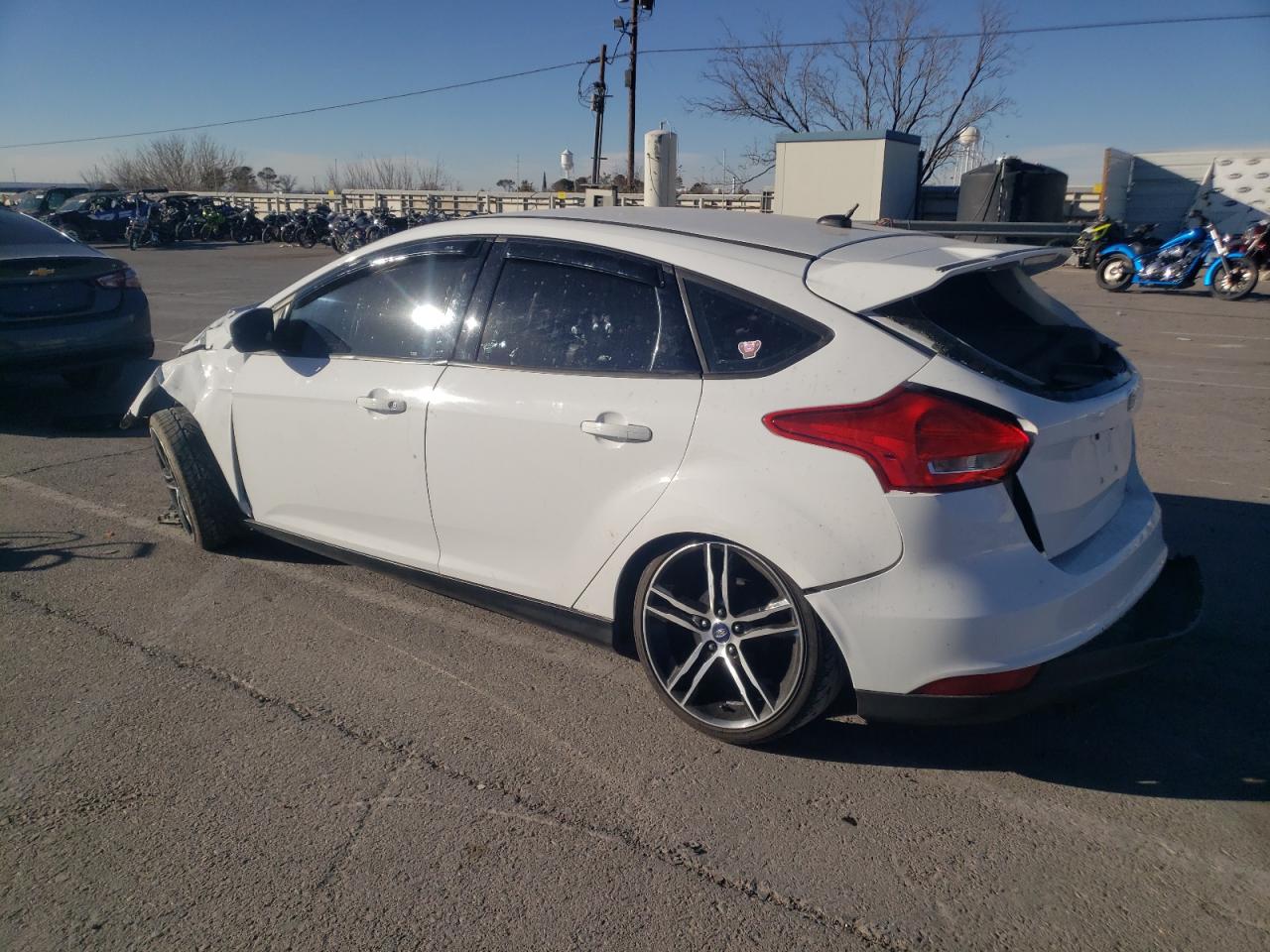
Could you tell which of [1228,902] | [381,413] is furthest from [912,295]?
[381,413]

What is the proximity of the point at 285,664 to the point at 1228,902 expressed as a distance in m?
3.08

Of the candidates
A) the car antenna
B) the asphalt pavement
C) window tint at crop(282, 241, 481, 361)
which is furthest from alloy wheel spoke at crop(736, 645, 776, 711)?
the car antenna

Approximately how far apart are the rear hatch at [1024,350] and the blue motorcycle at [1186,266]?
14.9 meters

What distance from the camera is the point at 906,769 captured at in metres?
2.95

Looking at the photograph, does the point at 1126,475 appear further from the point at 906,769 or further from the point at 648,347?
the point at 648,347

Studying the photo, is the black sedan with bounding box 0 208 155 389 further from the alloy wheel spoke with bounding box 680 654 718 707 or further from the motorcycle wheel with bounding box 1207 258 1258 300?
the motorcycle wheel with bounding box 1207 258 1258 300

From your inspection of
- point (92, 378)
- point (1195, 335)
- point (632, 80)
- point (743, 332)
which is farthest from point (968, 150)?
point (743, 332)

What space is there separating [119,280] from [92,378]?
1.36m

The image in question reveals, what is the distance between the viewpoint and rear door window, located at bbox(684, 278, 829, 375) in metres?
2.81

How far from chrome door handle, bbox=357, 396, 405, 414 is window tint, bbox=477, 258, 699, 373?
39 cm

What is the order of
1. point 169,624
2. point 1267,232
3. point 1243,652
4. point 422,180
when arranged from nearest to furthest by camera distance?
point 1243,652, point 169,624, point 1267,232, point 422,180

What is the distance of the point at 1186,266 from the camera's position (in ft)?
52.8

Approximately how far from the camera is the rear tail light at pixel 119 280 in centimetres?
777

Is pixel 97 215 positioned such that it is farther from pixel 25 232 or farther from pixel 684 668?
pixel 684 668
